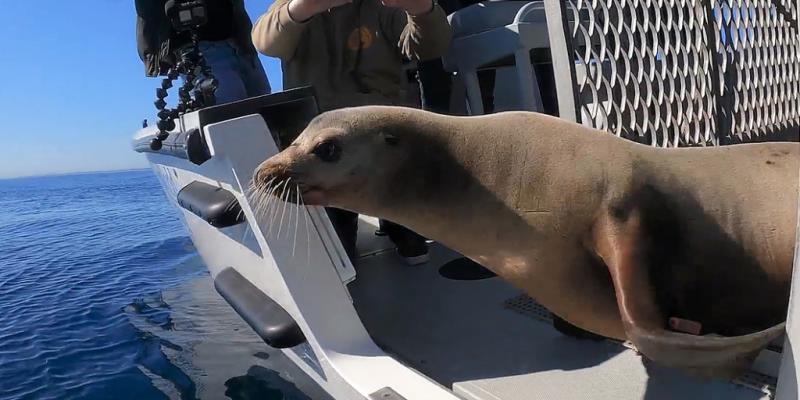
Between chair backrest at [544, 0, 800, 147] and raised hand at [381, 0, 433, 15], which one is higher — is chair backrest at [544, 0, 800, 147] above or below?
below

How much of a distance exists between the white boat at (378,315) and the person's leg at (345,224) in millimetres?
390

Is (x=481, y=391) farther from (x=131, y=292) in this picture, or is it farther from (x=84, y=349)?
(x=131, y=292)

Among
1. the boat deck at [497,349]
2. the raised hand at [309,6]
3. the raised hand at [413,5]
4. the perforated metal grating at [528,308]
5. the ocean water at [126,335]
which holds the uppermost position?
the raised hand at [309,6]

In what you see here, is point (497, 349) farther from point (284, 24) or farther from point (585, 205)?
point (284, 24)

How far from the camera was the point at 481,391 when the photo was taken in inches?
75.5

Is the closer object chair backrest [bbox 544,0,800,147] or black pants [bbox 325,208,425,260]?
chair backrest [bbox 544,0,800,147]

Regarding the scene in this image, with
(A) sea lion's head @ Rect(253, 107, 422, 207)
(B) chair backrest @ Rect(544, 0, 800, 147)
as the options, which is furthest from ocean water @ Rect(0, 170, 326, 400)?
(B) chair backrest @ Rect(544, 0, 800, 147)

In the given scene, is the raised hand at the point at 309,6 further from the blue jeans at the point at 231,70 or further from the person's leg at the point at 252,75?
the person's leg at the point at 252,75

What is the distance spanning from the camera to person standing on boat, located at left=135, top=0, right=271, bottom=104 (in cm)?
402

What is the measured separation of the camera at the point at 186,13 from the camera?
358 centimetres

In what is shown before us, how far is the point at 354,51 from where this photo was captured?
10.2 feet

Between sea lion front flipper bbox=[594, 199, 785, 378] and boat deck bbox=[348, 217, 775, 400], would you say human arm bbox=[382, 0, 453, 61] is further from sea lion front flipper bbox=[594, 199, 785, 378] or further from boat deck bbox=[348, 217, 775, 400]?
sea lion front flipper bbox=[594, 199, 785, 378]

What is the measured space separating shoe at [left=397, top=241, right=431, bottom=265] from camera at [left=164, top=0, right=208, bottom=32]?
1.87m

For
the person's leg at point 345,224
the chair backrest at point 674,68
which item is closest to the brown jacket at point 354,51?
the person's leg at point 345,224
